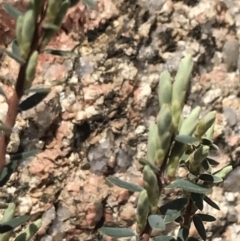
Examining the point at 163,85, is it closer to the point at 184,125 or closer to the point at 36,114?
the point at 184,125

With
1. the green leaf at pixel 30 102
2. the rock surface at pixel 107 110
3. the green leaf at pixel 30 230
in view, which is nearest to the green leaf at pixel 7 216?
the green leaf at pixel 30 230

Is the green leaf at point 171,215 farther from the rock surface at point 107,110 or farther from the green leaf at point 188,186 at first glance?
the rock surface at point 107,110

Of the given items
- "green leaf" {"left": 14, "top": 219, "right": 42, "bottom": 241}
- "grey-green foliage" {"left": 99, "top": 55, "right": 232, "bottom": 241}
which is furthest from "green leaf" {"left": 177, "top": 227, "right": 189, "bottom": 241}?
"green leaf" {"left": 14, "top": 219, "right": 42, "bottom": 241}

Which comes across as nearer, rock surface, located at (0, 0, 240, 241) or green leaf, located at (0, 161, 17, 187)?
green leaf, located at (0, 161, 17, 187)

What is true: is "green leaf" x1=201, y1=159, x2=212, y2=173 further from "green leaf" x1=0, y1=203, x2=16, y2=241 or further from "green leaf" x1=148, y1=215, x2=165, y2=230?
"green leaf" x1=0, y1=203, x2=16, y2=241

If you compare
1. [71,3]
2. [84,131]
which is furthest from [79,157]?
[71,3]

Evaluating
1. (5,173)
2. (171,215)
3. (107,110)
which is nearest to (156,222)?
(171,215)

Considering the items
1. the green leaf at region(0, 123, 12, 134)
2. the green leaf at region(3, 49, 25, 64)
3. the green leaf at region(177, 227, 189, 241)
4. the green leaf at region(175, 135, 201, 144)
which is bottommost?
the green leaf at region(177, 227, 189, 241)

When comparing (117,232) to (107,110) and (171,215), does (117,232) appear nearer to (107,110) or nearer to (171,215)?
(171,215)

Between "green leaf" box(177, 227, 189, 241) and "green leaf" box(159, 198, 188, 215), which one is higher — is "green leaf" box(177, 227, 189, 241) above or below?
below
